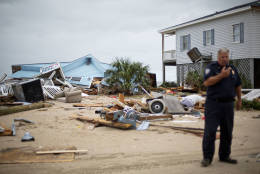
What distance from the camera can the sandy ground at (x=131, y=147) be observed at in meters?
3.60

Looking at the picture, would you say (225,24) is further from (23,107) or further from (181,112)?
(23,107)

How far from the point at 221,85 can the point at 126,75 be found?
14.2 m

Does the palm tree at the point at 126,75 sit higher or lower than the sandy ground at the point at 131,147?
higher

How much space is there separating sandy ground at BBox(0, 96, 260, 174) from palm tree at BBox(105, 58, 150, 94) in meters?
10.4

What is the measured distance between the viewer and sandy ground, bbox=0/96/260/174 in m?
3.60

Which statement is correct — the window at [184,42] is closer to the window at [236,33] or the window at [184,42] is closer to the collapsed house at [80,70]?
the window at [236,33]

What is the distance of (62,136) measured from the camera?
5723mm

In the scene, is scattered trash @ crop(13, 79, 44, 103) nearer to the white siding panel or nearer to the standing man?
the standing man

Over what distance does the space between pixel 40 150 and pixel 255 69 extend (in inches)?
710

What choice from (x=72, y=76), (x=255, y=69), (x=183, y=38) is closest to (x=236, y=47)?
(x=255, y=69)

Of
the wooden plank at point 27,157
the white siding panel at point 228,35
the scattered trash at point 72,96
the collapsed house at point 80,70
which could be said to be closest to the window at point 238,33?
the white siding panel at point 228,35

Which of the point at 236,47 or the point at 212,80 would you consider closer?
the point at 212,80

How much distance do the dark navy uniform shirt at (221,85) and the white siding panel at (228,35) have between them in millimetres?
15844

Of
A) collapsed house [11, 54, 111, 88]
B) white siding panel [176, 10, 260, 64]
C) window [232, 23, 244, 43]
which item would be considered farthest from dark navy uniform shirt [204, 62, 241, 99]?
collapsed house [11, 54, 111, 88]
